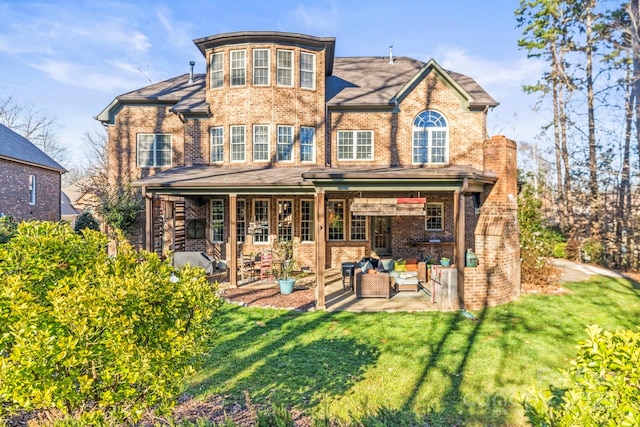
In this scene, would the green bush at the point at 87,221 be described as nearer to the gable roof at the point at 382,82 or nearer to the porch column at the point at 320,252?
the gable roof at the point at 382,82

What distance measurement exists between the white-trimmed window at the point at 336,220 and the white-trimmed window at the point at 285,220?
1730mm

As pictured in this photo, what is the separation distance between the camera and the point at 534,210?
54.3ft

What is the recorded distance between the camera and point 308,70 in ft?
50.1

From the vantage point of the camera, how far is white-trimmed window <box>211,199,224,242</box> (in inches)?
625

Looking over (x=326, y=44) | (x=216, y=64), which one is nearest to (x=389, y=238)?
(x=326, y=44)

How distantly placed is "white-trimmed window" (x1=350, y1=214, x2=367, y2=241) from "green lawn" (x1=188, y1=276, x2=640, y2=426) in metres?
6.62

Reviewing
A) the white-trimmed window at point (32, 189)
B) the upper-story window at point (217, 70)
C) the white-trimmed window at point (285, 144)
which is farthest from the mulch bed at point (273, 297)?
the white-trimmed window at point (32, 189)

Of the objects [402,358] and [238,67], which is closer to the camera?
[402,358]

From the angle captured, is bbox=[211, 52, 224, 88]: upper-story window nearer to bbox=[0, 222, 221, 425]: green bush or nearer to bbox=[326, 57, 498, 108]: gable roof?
bbox=[326, 57, 498, 108]: gable roof

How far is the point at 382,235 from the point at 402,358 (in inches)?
376

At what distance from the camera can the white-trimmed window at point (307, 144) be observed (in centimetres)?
1534

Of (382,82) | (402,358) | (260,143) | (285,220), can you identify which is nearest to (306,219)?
(285,220)

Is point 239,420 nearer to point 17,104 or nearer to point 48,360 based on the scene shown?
point 48,360

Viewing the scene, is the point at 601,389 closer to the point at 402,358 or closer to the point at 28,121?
the point at 402,358
